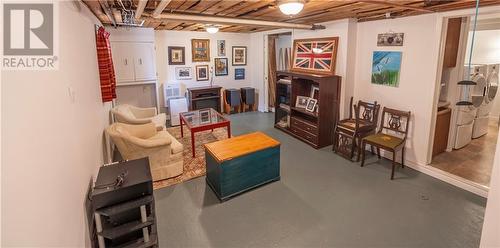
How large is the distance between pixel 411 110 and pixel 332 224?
2248 millimetres

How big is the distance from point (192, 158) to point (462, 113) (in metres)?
4.39

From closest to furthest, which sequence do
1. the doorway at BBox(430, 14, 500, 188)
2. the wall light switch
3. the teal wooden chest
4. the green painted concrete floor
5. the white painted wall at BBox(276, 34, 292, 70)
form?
the wall light switch → the green painted concrete floor → the teal wooden chest → the doorway at BBox(430, 14, 500, 188) → the white painted wall at BBox(276, 34, 292, 70)

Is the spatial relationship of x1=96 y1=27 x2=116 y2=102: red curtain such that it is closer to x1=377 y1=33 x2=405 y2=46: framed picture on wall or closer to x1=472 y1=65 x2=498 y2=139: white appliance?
x1=377 y1=33 x2=405 y2=46: framed picture on wall

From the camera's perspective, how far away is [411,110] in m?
3.79

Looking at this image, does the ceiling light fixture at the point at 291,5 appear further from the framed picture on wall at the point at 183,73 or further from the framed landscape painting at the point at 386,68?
the framed picture on wall at the point at 183,73

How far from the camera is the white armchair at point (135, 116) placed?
3.95 metres

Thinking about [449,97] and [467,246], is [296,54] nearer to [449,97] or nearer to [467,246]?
[449,97]

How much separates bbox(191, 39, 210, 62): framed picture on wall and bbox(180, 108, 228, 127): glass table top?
2069 millimetres

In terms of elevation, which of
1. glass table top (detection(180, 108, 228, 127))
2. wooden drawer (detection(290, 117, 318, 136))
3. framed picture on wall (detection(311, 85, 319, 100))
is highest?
framed picture on wall (detection(311, 85, 319, 100))

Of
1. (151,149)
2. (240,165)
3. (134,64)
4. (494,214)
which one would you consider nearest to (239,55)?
(134,64)

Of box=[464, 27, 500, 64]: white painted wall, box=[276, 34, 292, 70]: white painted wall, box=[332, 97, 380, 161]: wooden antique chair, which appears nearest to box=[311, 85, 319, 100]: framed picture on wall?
box=[332, 97, 380, 161]: wooden antique chair

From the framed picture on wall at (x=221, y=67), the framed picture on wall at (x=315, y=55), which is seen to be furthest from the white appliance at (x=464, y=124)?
the framed picture on wall at (x=221, y=67)

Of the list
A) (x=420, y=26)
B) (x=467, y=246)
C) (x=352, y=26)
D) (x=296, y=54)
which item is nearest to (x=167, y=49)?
(x=296, y=54)

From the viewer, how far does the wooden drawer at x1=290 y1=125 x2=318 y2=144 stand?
15.3 ft
